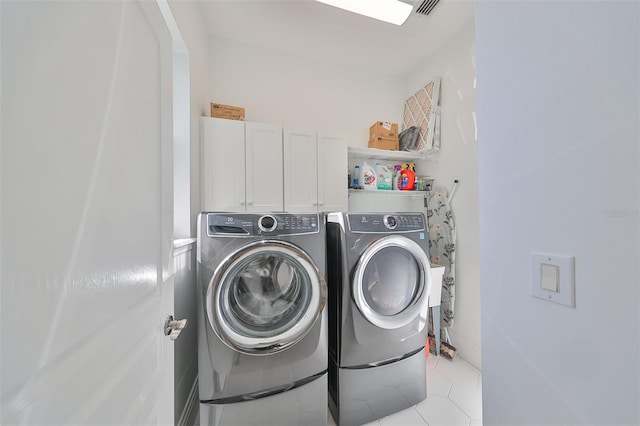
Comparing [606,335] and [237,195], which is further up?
[237,195]

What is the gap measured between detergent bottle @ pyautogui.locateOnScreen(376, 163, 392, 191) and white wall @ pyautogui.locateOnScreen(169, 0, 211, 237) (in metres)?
1.72

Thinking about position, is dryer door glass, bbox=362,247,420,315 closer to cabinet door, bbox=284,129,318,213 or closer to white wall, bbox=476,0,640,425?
white wall, bbox=476,0,640,425

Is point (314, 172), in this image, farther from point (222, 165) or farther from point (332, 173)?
point (222, 165)

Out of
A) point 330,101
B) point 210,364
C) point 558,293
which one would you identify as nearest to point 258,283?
point 210,364

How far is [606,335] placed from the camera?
0.47 m

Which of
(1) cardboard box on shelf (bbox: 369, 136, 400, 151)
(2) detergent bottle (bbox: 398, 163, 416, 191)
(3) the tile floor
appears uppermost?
(1) cardboard box on shelf (bbox: 369, 136, 400, 151)

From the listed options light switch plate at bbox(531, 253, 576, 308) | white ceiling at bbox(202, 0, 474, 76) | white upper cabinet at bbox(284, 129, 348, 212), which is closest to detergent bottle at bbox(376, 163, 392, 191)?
white upper cabinet at bbox(284, 129, 348, 212)

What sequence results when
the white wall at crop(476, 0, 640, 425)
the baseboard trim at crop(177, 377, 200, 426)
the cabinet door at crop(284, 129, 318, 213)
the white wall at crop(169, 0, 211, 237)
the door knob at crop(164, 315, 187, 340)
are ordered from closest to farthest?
the white wall at crop(476, 0, 640, 425) < the door knob at crop(164, 315, 187, 340) < the baseboard trim at crop(177, 377, 200, 426) < the white wall at crop(169, 0, 211, 237) < the cabinet door at crop(284, 129, 318, 213)

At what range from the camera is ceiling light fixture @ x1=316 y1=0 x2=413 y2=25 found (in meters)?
1.69

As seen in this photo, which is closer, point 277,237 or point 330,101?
point 277,237

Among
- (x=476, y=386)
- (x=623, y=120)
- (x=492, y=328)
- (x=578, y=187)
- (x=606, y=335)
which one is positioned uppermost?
(x=623, y=120)

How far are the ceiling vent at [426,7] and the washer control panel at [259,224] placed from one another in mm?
1949

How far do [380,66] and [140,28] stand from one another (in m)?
2.67

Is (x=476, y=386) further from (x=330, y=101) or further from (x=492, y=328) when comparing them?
(x=330, y=101)
